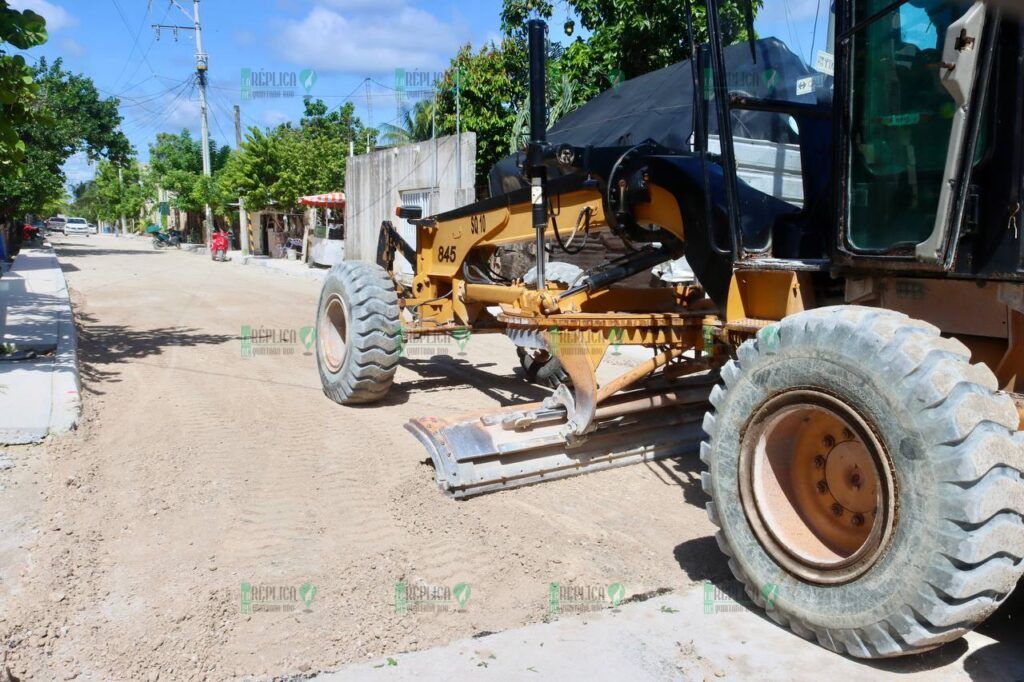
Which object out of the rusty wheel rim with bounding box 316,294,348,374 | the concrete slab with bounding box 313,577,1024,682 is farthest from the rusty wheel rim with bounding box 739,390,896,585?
the rusty wheel rim with bounding box 316,294,348,374

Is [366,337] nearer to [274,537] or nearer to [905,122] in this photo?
[274,537]

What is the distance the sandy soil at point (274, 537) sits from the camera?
3.13 metres

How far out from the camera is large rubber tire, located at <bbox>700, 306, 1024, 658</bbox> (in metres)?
2.53

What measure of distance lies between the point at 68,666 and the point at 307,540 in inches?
49.4

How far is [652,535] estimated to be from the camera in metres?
4.20

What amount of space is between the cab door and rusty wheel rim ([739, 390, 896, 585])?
700 mm

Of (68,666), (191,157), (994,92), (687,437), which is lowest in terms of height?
(68,666)

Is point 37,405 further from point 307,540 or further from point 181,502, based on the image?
point 307,540

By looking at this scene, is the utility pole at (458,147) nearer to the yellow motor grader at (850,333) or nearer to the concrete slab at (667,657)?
the yellow motor grader at (850,333)

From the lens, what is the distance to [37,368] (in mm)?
7254

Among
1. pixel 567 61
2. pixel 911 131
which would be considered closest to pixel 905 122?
pixel 911 131

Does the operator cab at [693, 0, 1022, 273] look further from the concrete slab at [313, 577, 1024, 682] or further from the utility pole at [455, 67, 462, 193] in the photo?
the utility pole at [455, 67, 462, 193]

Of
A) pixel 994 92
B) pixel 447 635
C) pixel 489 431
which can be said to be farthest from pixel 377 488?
pixel 994 92

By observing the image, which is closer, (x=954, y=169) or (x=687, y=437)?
(x=954, y=169)
